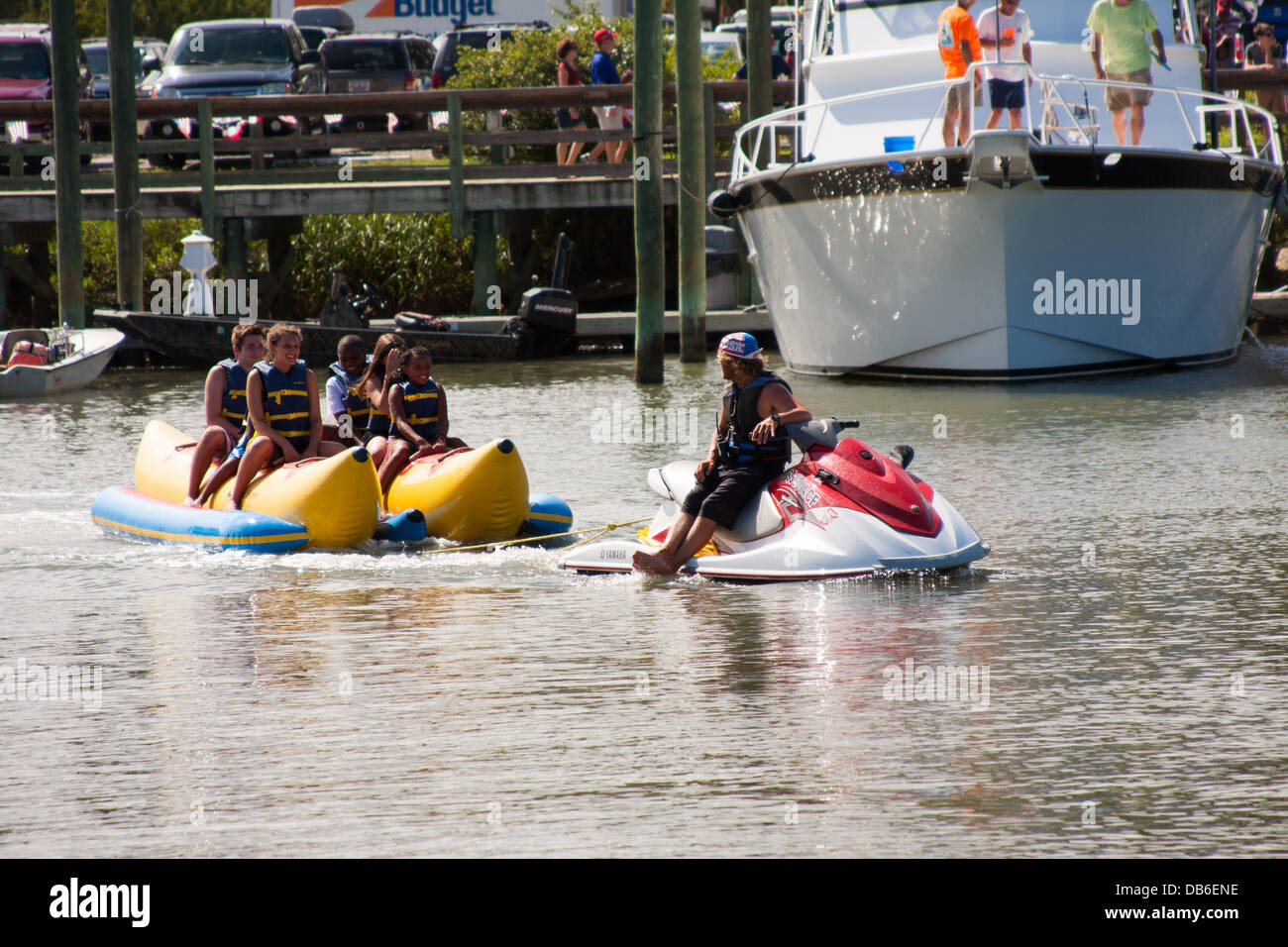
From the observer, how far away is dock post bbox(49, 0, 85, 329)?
66.3 ft

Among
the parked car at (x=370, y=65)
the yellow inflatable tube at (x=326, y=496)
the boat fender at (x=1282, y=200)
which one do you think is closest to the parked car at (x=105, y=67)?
the parked car at (x=370, y=65)

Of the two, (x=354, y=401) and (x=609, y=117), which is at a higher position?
(x=609, y=117)

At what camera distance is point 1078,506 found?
10.9 metres

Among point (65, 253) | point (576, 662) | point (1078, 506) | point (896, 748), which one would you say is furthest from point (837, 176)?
point (896, 748)

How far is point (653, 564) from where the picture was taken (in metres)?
9.09

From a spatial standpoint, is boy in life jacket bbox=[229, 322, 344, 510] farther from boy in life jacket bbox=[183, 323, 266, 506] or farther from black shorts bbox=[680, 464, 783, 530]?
black shorts bbox=[680, 464, 783, 530]

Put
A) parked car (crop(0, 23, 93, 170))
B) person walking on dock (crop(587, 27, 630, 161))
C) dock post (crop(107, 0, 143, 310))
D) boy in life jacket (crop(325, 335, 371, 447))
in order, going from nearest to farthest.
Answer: boy in life jacket (crop(325, 335, 371, 447)) → dock post (crop(107, 0, 143, 310)) → person walking on dock (crop(587, 27, 630, 161)) → parked car (crop(0, 23, 93, 170))

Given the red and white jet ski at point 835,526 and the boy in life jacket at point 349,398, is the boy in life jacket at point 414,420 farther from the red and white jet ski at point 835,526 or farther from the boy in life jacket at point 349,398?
the red and white jet ski at point 835,526

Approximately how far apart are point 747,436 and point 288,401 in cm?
A: 292

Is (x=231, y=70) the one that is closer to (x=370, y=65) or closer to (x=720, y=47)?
(x=370, y=65)

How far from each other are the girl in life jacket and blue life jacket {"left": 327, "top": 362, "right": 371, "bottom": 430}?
9cm

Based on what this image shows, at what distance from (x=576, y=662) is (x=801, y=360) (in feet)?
40.1

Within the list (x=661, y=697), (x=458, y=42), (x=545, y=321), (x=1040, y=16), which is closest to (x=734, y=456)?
(x=661, y=697)

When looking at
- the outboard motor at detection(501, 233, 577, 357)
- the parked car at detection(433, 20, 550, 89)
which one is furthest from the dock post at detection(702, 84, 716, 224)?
the parked car at detection(433, 20, 550, 89)
